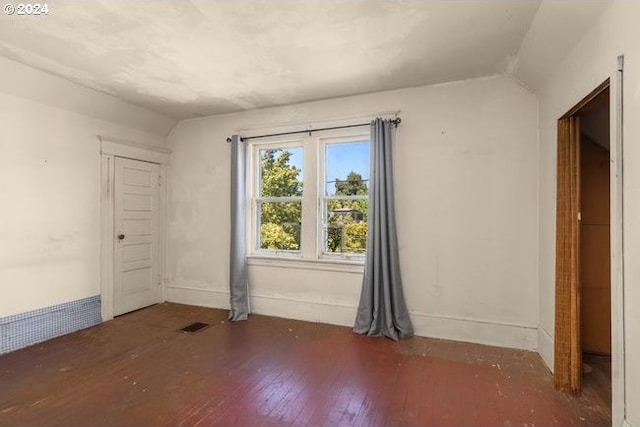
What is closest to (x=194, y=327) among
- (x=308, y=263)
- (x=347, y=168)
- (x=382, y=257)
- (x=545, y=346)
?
(x=308, y=263)

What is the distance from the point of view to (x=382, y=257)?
11.2ft

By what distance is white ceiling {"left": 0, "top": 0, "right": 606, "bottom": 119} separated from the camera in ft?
7.00

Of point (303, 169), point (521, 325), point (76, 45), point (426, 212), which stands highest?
point (76, 45)

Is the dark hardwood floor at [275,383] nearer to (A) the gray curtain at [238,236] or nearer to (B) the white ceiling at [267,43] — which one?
(A) the gray curtain at [238,236]

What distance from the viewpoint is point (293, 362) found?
2863 millimetres

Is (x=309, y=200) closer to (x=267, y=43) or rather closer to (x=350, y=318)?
(x=350, y=318)

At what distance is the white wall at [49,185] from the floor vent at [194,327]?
1.16 m

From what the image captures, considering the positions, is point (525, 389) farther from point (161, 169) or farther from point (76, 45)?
point (161, 169)

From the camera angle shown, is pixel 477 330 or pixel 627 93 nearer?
pixel 627 93

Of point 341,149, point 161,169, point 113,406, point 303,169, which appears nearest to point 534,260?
point 341,149

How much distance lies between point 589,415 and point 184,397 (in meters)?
2.62

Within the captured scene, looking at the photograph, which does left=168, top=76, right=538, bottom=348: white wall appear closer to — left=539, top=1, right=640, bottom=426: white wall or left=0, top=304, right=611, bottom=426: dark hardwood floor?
left=0, top=304, right=611, bottom=426: dark hardwood floor

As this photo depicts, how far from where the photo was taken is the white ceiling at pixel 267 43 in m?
2.13

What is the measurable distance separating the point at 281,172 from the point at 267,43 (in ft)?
6.03
